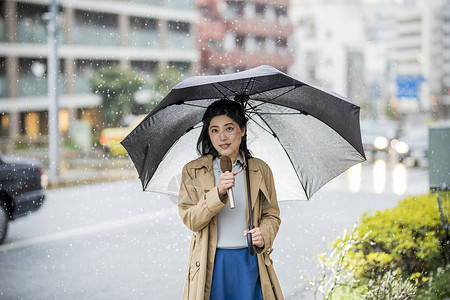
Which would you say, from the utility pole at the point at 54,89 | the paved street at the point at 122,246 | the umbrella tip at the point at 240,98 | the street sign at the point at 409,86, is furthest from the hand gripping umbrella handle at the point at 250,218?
the utility pole at the point at 54,89

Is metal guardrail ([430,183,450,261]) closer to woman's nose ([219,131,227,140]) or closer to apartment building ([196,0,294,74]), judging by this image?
woman's nose ([219,131,227,140])

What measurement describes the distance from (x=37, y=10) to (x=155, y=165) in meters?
16.8

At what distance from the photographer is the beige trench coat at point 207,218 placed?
2.38 m

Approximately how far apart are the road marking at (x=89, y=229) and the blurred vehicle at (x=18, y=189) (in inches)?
9.7

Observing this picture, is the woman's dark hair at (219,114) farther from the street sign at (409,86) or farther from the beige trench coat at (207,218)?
the street sign at (409,86)

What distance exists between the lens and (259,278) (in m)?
2.51

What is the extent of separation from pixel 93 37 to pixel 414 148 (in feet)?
37.7

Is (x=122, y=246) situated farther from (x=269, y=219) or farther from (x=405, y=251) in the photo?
(x=269, y=219)

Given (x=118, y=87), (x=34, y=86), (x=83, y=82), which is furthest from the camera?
(x=83, y=82)

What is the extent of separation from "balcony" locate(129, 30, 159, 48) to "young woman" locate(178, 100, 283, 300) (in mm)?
17486

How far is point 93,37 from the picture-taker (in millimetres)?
20031

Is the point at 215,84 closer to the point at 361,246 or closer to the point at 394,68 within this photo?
the point at 361,246

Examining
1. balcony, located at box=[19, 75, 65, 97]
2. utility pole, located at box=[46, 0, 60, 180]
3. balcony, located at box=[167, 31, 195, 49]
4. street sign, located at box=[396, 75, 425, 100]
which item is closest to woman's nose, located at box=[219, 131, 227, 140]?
street sign, located at box=[396, 75, 425, 100]

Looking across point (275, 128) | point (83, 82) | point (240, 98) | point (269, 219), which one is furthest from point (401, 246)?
point (83, 82)
